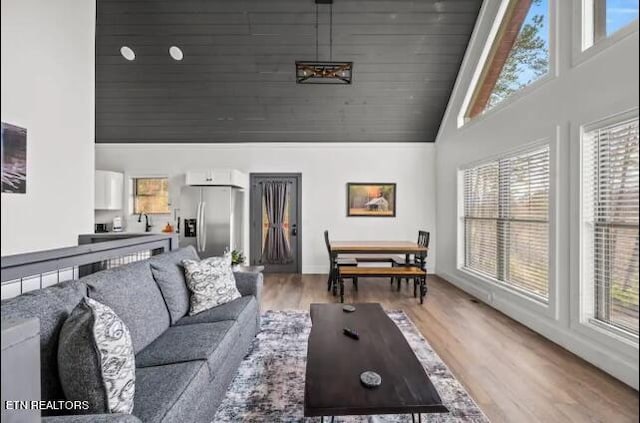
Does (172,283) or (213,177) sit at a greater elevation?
(213,177)

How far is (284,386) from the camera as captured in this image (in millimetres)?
2180

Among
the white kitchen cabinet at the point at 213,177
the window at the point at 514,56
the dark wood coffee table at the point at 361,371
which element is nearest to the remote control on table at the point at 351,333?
the dark wood coffee table at the point at 361,371

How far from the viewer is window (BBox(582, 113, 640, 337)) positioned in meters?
0.45

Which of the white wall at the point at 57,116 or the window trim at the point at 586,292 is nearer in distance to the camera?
the window trim at the point at 586,292

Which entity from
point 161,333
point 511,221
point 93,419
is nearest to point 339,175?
point 511,221

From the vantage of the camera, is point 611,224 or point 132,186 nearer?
point 611,224

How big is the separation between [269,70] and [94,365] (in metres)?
4.53

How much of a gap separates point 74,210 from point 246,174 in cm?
448

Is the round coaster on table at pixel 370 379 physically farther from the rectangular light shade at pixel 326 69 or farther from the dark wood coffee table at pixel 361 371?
the rectangular light shade at pixel 326 69

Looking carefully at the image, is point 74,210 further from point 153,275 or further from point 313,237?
point 313,237

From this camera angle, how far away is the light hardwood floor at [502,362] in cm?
186

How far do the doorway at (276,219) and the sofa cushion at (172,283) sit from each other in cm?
354

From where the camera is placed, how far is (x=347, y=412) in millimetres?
1313

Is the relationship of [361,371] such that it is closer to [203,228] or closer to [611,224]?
[611,224]
